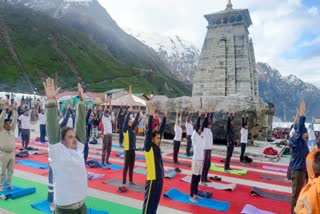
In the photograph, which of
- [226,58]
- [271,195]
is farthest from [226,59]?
[271,195]

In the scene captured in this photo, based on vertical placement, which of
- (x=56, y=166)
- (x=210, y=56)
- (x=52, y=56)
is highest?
(x=52, y=56)

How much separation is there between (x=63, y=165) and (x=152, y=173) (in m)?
1.94

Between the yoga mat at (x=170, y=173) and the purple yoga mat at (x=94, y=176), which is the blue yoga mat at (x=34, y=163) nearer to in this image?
the purple yoga mat at (x=94, y=176)

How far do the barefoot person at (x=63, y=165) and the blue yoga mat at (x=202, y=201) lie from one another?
3.68 meters

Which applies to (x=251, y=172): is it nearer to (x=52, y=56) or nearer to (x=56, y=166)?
(x=56, y=166)

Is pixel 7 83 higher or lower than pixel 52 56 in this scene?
lower

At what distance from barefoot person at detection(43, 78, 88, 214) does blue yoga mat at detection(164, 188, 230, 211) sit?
3682 millimetres

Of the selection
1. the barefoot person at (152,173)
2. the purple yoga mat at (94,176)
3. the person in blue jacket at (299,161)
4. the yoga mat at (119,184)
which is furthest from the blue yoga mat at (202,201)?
the purple yoga mat at (94,176)

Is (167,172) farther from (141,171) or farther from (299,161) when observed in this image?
(299,161)

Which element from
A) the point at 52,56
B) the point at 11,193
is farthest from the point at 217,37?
the point at 52,56

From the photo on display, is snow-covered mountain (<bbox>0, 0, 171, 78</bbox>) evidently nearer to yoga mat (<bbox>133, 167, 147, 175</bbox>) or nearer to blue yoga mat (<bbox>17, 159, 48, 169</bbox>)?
blue yoga mat (<bbox>17, 159, 48, 169</bbox>)

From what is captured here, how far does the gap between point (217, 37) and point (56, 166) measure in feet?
73.2

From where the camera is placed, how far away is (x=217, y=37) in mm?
23047

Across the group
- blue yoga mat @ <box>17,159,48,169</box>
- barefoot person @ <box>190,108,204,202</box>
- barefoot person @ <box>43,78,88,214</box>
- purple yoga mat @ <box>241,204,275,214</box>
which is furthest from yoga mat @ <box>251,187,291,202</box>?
blue yoga mat @ <box>17,159,48,169</box>
